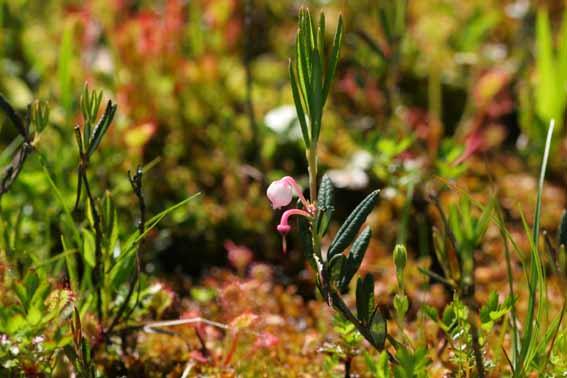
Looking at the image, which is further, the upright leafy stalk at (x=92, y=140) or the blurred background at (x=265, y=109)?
the blurred background at (x=265, y=109)

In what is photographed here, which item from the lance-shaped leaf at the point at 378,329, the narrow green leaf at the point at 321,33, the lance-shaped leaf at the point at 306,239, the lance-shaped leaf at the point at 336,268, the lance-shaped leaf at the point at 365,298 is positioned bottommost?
the lance-shaped leaf at the point at 378,329

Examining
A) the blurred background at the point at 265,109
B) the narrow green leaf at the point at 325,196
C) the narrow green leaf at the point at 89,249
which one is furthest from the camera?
the blurred background at the point at 265,109

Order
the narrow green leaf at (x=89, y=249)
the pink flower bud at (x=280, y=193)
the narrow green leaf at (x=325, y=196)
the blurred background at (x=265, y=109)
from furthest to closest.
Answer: the blurred background at (x=265, y=109), the narrow green leaf at (x=89, y=249), the narrow green leaf at (x=325, y=196), the pink flower bud at (x=280, y=193)

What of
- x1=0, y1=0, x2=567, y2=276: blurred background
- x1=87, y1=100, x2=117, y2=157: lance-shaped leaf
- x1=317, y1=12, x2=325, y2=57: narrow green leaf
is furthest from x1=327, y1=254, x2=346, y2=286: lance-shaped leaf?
x1=0, y1=0, x2=567, y2=276: blurred background

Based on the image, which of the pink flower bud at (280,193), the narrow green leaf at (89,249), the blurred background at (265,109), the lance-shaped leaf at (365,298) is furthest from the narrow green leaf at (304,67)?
the blurred background at (265,109)

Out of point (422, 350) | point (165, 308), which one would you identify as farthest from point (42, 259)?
point (422, 350)

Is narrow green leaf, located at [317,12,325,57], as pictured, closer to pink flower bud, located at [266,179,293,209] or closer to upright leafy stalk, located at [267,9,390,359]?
upright leafy stalk, located at [267,9,390,359]

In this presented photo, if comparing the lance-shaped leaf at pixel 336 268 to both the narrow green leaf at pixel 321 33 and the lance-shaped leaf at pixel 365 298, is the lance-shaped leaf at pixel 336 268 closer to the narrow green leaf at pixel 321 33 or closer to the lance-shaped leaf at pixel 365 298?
the lance-shaped leaf at pixel 365 298

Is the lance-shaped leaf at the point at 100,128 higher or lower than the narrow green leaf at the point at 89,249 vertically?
higher
